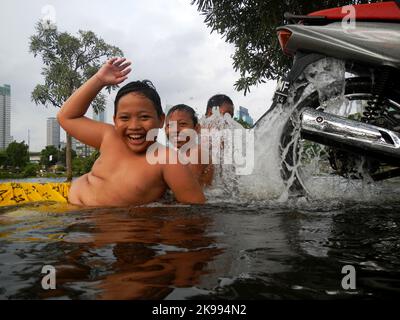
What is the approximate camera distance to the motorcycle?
2.28 metres

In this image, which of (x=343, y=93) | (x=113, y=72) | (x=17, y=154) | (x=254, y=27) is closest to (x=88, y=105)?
(x=113, y=72)

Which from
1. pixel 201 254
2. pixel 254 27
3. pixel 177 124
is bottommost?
pixel 201 254

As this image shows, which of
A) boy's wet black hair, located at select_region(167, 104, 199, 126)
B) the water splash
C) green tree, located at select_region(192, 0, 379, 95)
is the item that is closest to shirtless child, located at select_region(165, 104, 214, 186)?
boy's wet black hair, located at select_region(167, 104, 199, 126)

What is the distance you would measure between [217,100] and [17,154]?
34.9 metres

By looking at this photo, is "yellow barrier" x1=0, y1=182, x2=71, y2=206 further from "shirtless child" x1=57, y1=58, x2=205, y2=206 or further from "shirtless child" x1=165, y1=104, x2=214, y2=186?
"shirtless child" x1=165, y1=104, x2=214, y2=186

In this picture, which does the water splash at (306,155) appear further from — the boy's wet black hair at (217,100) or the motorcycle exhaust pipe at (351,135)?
the boy's wet black hair at (217,100)

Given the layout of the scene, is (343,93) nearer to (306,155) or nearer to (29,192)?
(306,155)

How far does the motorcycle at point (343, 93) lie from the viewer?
7.49 ft

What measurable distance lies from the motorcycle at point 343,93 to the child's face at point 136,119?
2.99ft

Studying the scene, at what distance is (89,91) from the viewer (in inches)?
112

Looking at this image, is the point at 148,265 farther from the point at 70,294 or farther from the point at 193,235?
the point at 193,235

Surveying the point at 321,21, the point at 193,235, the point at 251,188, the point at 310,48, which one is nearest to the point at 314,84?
the point at 310,48

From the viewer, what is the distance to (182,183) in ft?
8.57

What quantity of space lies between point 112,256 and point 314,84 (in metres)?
1.91
